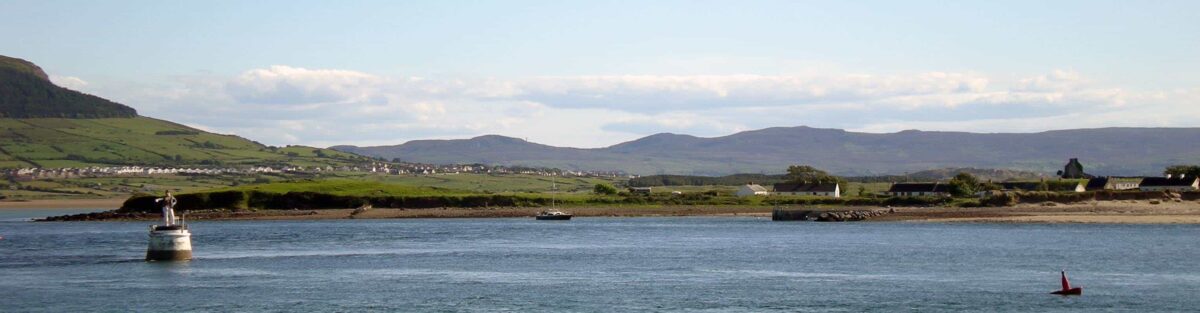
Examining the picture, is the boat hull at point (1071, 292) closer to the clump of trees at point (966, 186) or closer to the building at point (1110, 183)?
the clump of trees at point (966, 186)

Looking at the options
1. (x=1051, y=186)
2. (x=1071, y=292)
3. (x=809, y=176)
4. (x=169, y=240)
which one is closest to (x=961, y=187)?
(x=1051, y=186)

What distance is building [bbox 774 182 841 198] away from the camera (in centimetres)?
14900

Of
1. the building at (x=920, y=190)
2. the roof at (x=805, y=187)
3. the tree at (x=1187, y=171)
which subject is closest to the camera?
the building at (x=920, y=190)

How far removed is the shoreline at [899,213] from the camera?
99062mm

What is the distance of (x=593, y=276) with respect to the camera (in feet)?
177

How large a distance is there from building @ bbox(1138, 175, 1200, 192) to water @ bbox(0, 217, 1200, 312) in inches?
1872

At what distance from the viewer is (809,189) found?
152 m

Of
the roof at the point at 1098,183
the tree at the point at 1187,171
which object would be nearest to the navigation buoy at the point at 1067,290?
the roof at the point at 1098,183

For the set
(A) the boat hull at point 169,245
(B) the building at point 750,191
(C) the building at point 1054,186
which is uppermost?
(C) the building at point 1054,186

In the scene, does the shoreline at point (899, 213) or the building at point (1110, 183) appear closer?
the shoreline at point (899, 213)

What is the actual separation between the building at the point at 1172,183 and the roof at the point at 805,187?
31.0 m

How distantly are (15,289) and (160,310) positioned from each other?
31.5 ft

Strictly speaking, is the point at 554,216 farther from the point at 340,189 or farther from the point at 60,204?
the point at 60,204

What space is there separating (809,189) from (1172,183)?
36.3m
